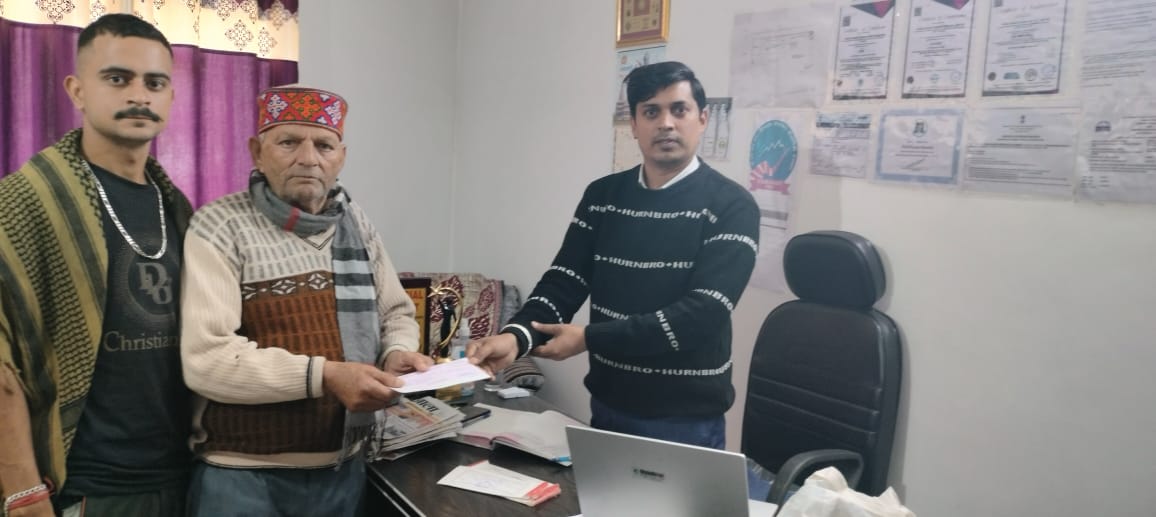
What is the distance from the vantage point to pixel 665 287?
1682mm

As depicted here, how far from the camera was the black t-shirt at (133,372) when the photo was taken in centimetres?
144

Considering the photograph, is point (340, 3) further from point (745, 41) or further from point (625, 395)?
point (625, 395)

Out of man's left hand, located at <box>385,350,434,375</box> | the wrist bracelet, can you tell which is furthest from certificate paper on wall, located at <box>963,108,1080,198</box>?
the wrist bracelet

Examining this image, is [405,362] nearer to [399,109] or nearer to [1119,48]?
[1119,48]

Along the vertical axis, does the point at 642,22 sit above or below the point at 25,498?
above

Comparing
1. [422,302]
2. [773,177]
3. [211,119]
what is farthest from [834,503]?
[211,119]

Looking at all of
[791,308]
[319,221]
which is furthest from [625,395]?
[319,221]

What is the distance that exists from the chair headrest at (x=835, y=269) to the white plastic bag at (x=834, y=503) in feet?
2.25

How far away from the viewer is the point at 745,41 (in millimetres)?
2107

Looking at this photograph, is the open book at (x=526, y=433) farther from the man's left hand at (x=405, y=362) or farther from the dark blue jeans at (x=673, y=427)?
the man's left hand at (x=405, y=362)

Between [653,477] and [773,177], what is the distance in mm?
1061

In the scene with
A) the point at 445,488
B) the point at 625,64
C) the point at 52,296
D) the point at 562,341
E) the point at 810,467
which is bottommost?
the point at 445,488

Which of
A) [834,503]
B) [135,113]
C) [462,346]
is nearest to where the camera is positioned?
[834,503]

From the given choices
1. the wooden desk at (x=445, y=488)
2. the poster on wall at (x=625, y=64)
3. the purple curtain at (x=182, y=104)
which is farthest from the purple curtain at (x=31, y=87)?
the poster on wall at (x=625, y=64)
